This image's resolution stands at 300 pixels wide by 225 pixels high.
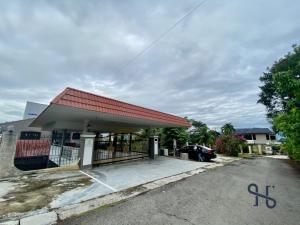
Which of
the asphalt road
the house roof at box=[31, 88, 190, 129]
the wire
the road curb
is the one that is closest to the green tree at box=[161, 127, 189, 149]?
the house roof at box=[31, 88, 190, 129]

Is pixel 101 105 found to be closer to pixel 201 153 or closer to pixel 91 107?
pixel 91 107

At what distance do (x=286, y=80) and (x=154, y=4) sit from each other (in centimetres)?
815

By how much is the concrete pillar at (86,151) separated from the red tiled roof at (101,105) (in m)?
2.32

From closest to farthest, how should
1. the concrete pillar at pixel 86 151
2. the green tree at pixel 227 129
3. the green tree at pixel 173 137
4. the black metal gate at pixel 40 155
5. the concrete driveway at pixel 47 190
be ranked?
the concrete driveway at pixel 47 190
the concrete pillar at pixel 86 151
the black metal gate at pixel 40 155
the green tree at pixel 173 137
the green tree at pixel 227 129

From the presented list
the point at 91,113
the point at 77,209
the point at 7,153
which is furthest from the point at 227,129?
the point at 7,153

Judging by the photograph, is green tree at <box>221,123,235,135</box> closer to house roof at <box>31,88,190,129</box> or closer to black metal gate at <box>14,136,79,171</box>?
house roof at <box>31,88,190,129</box>

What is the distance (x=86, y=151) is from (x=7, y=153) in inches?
122

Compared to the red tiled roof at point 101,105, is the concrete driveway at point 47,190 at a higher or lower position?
lower

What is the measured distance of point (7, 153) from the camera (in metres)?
6.04

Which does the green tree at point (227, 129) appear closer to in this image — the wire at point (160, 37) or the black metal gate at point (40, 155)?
Answer: the wire at point (160, 37)

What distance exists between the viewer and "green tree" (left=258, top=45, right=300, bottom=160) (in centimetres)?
838

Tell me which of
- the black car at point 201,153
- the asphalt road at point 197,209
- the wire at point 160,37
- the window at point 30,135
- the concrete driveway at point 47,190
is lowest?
the asphalt road at point 197,209

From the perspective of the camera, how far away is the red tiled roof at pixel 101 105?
18.5 ft

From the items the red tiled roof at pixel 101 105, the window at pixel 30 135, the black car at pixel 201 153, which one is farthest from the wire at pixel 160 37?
the window at pixel 30 135
